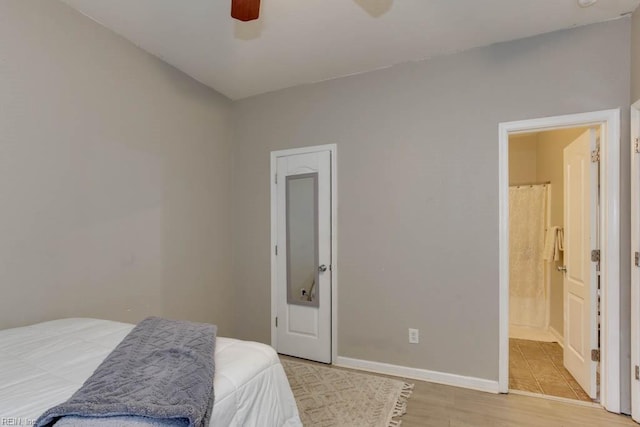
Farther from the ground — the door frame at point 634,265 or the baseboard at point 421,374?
the door frame at point 634,265

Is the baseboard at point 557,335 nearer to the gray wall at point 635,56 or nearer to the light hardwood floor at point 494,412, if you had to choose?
the light hardwood floor at point 494,412

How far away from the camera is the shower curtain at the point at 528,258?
4.11m

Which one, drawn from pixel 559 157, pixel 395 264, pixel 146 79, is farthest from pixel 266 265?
pixel 559 157

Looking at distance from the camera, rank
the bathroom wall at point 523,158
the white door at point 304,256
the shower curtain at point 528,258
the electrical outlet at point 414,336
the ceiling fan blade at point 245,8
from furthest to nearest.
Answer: the bathroom wall at point 523,158, the shower curtain at point 528,258, the white door at point 304,256, the electrical outlet at point 414,336, the ceiling fan blade at point 245,8

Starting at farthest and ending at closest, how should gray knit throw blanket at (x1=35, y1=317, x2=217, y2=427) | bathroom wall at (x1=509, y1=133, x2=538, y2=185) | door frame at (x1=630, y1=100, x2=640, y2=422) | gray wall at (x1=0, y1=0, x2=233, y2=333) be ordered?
bathroom wall at (x1=509, y1=133, x2=538, y2=185)
door frame at (x1=630, y1=100, x2=640, y2=422)
gray wall at (x1=0, y1=0, x2=233, y2=333)
gray knit throw blanket at (x1=35, y1=317, x2=217, y2=427)

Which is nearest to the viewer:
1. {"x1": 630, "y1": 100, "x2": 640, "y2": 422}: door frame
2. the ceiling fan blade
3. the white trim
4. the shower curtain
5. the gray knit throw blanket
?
the gray knit throw blanket

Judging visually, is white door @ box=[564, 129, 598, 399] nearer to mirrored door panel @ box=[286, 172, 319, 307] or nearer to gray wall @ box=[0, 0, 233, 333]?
mirrored door panel @ box=[286, 172, 319, 307]

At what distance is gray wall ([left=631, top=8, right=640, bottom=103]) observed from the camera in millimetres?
2016

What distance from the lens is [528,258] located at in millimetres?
4207

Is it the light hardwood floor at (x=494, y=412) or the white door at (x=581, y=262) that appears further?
the white door at (x=581, y=262)

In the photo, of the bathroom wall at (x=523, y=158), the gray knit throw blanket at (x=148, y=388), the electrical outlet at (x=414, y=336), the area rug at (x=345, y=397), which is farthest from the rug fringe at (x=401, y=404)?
the bathroom wall at (x=523, y=158)

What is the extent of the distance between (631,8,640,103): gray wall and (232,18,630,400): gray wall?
4 cm

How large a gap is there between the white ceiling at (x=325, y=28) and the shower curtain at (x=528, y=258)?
2.57 meters

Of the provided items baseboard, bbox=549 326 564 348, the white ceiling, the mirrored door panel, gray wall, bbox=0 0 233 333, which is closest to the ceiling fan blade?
the white ceiling
